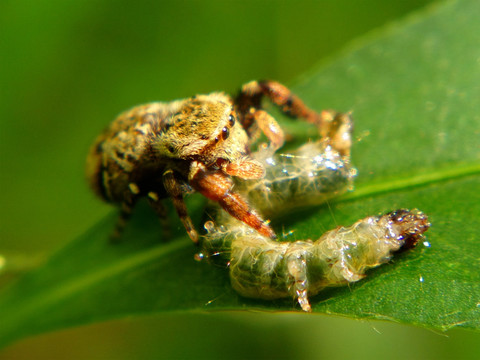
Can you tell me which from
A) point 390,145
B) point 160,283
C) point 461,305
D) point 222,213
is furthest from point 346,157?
point 160,283

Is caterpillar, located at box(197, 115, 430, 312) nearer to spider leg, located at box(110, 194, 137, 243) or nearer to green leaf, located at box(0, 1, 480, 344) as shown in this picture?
green leaf, located at box(0, 1, 480, 344)

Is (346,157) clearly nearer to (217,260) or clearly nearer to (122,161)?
(217,260)

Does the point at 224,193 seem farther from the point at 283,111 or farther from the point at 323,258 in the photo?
the point at 283,111

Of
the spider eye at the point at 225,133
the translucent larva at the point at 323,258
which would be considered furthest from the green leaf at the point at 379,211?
the spider eye at the point at 225,133

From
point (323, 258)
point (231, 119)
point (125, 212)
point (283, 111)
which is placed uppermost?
point (231, 119)

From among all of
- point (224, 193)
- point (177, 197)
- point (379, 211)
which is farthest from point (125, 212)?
point (379, 211)
